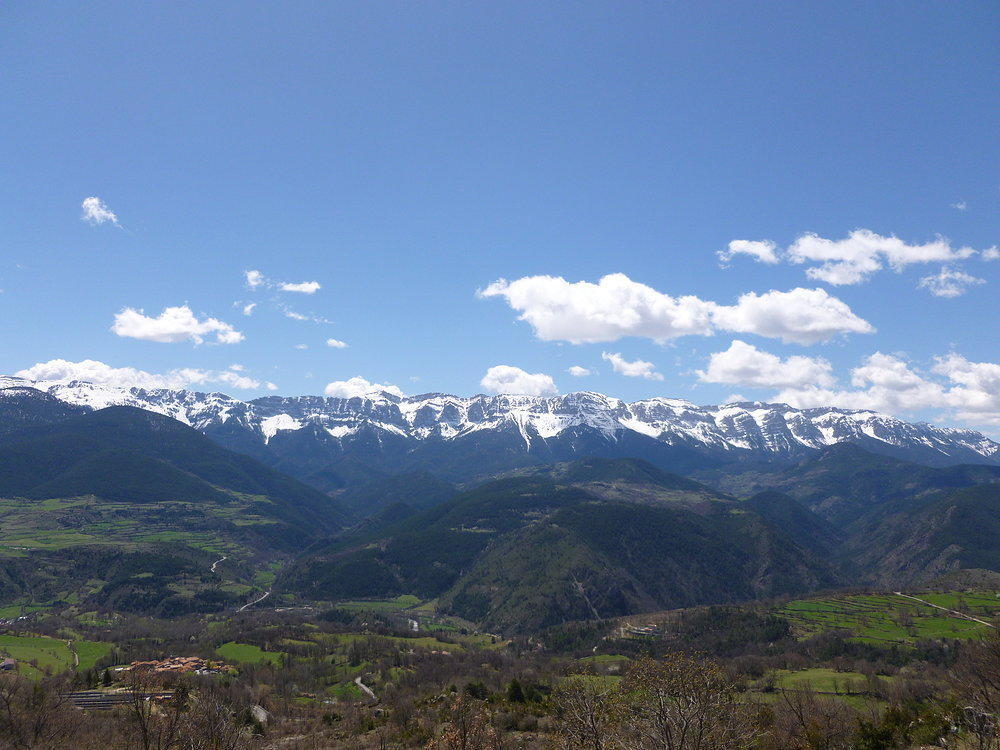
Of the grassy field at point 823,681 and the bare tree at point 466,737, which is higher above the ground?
the bare tree at point 466,737

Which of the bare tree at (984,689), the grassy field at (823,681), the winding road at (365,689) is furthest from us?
the winding road at (365,689)

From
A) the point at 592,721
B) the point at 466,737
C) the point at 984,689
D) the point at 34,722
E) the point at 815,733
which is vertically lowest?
the point at 34,722

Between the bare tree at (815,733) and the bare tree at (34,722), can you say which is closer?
the bare tree at (815,733)

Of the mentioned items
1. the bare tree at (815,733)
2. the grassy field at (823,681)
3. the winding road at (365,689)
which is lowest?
the winding road at (365,689)

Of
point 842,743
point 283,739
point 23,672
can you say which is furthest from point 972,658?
point 23,672

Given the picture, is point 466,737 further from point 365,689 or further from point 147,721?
point 365,689

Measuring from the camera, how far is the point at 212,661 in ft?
614

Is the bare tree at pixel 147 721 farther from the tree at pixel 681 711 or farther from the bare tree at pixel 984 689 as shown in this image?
the bare tree at pixel 984 689

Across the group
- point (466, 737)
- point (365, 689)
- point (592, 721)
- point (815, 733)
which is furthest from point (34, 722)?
point (365, 689)

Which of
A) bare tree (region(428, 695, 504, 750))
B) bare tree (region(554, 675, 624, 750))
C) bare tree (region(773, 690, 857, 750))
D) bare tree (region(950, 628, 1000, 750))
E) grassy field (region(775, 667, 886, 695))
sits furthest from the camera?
grassy field (region(775, 667, 886, 695))

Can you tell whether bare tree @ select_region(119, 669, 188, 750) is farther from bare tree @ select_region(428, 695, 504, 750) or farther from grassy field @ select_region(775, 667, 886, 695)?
grassy field @ select_region(775, 667, 886, 695)

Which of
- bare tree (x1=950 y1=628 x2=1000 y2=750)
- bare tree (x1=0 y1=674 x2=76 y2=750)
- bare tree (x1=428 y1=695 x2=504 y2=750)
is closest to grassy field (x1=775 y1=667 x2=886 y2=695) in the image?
bare tree (x1=950 y1=628 x2=1000 y2=750)

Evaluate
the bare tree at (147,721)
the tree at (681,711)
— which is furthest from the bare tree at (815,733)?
the bare tree at (147,721)

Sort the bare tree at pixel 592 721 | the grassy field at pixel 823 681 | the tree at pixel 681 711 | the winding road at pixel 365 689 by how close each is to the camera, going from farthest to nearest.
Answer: the winding road at pixel 365 689, the grassy field at pixel 823 681, the bare tree at pixel 592 721, the tree at pixel 681 711
